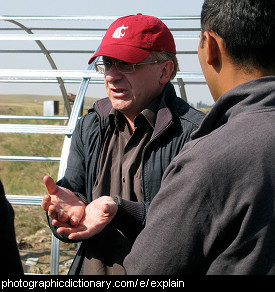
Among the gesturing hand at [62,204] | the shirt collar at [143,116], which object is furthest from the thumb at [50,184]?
the shirt collar at [143,116]

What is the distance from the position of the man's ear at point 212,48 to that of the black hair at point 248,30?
2 cm

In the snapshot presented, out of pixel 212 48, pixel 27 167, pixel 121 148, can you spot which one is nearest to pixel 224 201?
pixel 212 48

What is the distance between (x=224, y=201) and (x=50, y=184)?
98 centimetres

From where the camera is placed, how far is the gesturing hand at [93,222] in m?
1.89

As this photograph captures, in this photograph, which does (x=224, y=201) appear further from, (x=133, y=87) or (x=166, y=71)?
(x=166, y=71)

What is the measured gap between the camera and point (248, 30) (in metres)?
1.27

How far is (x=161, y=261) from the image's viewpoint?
1233 millimetres

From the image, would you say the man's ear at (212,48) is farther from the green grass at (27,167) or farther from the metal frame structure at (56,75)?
the green grass at (27,167)

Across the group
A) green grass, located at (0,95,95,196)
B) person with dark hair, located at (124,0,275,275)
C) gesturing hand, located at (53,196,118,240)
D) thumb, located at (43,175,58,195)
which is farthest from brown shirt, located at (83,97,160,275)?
green grass, located at (0,95,95,196)

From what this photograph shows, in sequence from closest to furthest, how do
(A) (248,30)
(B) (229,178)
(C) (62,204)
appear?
(B) (229,178)
(A) (248,30)
(C) (62,204)

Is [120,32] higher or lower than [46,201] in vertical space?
higher

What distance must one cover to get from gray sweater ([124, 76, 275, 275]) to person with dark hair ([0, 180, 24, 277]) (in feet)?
1.07

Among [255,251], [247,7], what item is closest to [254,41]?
[247,7]

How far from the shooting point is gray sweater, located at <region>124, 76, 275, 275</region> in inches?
44.4
